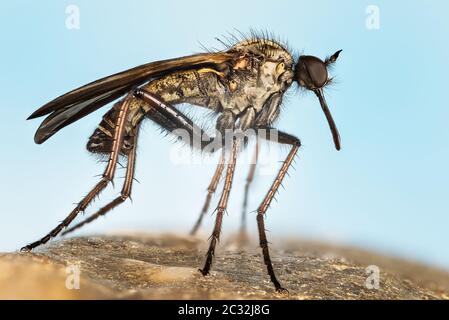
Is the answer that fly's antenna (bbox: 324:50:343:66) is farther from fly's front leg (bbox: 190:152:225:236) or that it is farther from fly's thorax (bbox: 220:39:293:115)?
fly's front leg (bbox: 190:152:225:236)

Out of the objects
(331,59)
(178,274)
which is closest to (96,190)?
(178,274)

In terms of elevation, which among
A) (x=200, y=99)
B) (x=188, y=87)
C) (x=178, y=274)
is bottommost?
(x=178, y=274)

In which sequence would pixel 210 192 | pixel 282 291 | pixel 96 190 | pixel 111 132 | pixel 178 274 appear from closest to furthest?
pixel 282 291, pixel 178 274, pixel 96 190, pixel 111 132, pixel 210 192

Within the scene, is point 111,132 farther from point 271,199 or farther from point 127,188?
point 271,199
